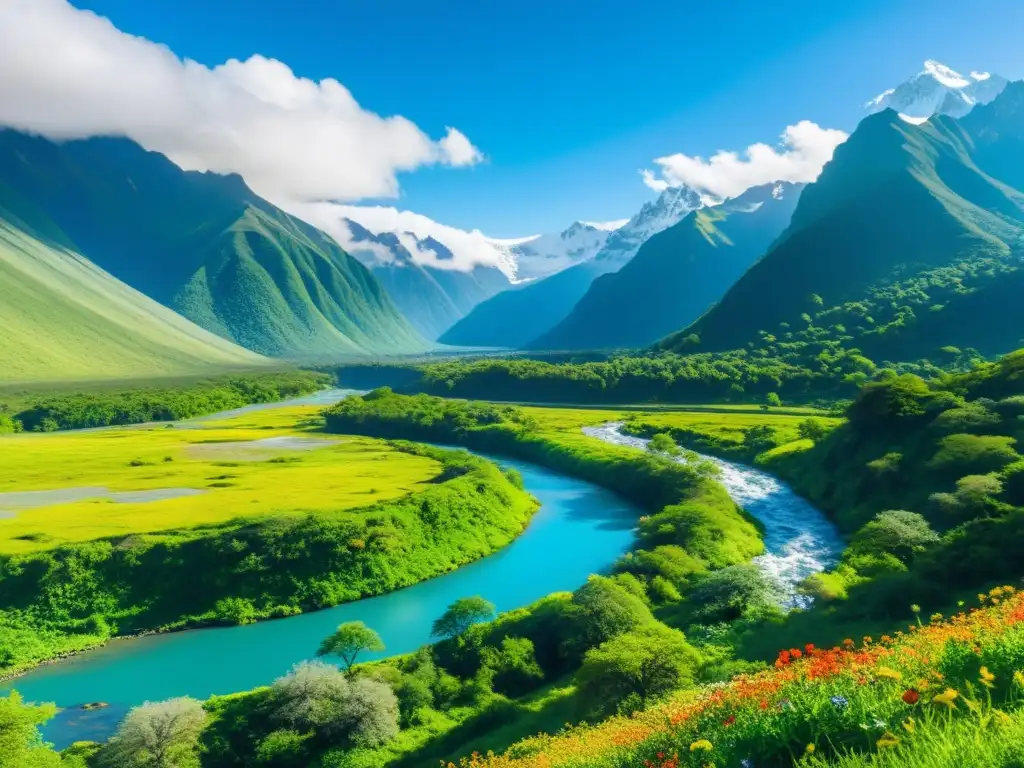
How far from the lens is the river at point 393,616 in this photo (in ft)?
153

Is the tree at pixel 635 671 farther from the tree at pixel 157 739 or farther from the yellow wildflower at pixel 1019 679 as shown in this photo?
the yellow wildflower at pixel 1019 679

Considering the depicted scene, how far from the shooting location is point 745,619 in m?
46.0

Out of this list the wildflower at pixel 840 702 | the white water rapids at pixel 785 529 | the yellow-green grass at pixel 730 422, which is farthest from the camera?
the yellow-green grass at pixel 730 422

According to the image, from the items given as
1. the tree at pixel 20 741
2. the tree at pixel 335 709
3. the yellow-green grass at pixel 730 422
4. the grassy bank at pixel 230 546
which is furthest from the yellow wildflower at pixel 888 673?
the yellow-green grass at pixel 730 422

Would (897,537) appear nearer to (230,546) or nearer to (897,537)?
(897,537)

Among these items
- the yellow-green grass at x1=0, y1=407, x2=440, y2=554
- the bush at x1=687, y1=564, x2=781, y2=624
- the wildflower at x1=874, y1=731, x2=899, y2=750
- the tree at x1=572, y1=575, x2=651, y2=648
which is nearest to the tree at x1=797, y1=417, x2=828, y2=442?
the bush at x1=687, y1=564, x2=781, y2=624

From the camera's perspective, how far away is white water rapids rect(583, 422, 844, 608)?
6197 cm

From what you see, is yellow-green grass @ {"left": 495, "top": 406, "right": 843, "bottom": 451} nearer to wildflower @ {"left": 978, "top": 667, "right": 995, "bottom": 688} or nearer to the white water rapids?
the white water rapids

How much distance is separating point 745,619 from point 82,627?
57.0m

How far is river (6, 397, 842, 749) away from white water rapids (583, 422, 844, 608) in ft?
0.64

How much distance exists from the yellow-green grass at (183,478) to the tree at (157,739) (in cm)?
3383

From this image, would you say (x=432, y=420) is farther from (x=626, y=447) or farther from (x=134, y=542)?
(x=134, y=542)

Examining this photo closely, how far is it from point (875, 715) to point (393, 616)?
184 feet

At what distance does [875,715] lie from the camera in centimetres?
944
